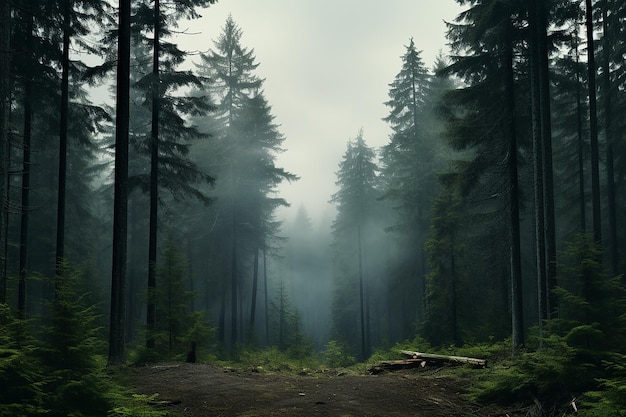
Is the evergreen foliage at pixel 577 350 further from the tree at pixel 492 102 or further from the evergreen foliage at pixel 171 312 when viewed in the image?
the evergreen foliage at pixel 171 312

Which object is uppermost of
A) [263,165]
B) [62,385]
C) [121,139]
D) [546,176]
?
[263,165]

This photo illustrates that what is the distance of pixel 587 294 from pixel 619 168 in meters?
17.4

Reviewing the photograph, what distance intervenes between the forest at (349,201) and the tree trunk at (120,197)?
6cm

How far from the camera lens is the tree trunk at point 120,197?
41.2ft

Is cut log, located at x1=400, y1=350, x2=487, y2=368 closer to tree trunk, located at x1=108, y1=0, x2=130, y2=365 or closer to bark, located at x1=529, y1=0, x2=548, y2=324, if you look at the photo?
bark, located at x1=529, y1=0, x2=548, y2=324

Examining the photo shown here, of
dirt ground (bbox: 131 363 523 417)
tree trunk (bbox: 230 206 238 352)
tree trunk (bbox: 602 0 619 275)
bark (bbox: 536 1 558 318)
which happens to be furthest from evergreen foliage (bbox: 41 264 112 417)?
tree trunk (bbox: 602 0 619 275)

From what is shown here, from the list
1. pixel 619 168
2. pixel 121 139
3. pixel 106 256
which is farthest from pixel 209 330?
pixel 106 256

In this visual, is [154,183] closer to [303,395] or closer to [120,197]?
[120,197]

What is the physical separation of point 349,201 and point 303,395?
28.2m

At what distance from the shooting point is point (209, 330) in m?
16.4

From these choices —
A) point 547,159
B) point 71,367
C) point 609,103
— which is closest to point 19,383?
point 71,367

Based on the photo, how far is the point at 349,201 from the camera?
1448 inches

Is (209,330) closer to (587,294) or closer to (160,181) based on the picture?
(160,181)

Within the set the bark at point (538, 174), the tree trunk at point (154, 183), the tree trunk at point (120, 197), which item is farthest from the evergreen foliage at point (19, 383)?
the bark at point (538, 174)
